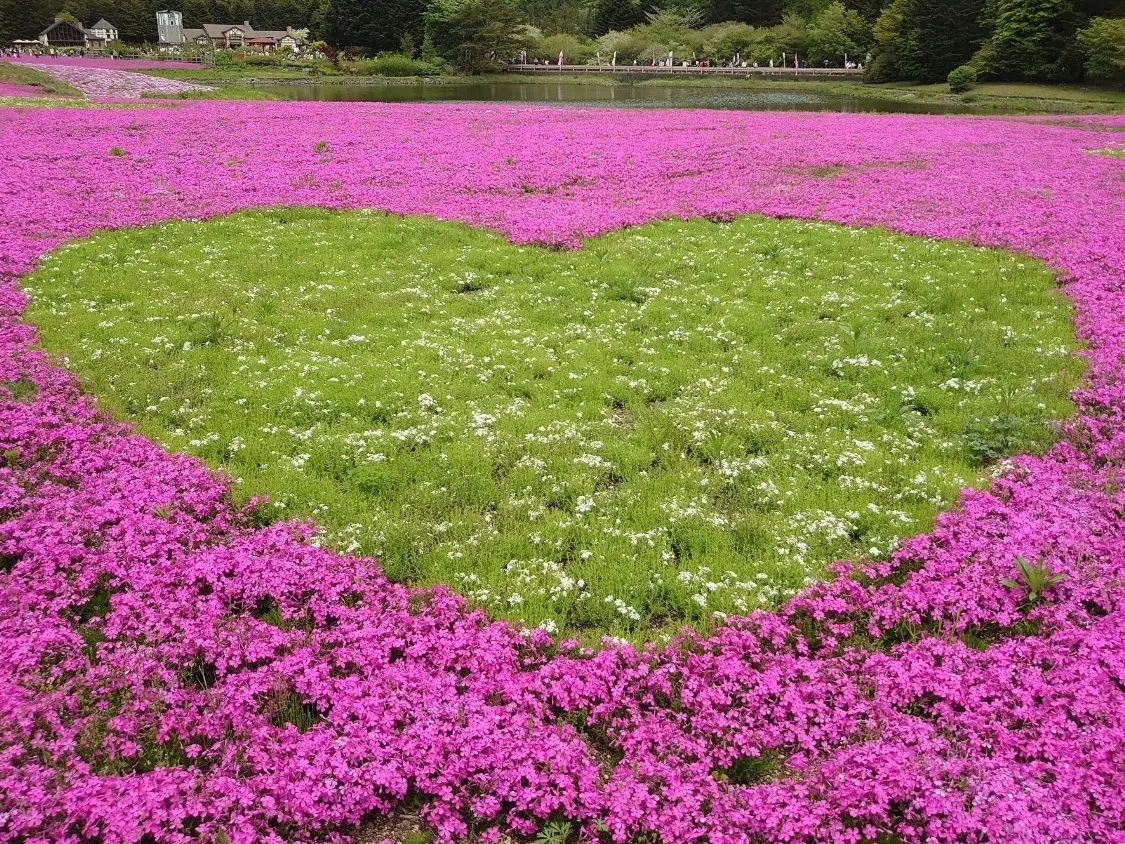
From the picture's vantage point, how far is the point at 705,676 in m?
7.21

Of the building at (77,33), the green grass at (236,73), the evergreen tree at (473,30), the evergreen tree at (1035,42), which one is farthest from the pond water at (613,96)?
the building at (77,33)

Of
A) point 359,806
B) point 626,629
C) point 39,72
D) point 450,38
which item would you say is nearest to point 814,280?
point 626,629

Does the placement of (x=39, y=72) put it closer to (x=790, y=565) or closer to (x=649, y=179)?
(x=649, y=179)

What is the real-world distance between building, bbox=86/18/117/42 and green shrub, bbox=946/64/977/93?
638ft

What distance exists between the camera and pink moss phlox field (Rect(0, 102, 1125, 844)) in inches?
227

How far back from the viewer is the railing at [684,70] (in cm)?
12325

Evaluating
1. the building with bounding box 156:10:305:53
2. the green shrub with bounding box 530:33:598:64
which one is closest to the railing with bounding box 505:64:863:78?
the green shrub with bounding box 530:33:598:64

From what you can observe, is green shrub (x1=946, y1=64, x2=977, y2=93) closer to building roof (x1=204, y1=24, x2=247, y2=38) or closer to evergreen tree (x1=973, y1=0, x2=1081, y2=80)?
evergreen tree (x1=973, y1=0, x2=1081, y2=80)

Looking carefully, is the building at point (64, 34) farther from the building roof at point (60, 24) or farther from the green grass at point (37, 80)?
the green grass at point (37, 80)

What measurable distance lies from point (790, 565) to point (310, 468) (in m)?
7.35

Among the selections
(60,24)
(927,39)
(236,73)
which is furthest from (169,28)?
(927,39)

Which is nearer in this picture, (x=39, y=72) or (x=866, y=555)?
(x=866, y=555)

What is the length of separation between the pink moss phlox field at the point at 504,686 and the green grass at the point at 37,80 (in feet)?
225

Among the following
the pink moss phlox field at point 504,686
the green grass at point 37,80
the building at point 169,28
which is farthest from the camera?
the building at point 169,28
